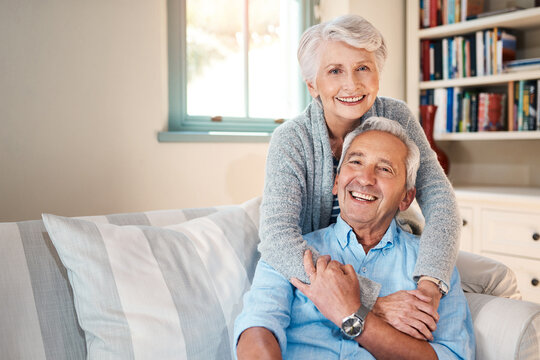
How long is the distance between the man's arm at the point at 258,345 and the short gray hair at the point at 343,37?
0.76 meters

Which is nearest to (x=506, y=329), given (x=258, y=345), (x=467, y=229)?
(x=258, y=345)

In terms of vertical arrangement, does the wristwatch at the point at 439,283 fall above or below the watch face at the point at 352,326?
above

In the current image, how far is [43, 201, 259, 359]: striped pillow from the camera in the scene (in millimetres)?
1069

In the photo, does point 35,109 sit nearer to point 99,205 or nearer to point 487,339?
point 99,205

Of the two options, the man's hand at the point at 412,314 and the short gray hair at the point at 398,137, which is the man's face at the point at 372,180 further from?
the man's hand at the point at 412,314

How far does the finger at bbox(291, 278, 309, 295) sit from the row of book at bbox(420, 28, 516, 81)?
2247 millimetres

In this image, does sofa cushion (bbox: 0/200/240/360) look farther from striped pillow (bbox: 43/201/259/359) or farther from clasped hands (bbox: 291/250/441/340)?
clasped hands (bbox: 291/250/441/340)

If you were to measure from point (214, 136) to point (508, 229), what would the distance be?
63.6 inches

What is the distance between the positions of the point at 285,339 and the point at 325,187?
1.53 feet

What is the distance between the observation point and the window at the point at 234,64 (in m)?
2.23

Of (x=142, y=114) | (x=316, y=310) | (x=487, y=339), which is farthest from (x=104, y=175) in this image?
(x=487, y=339)

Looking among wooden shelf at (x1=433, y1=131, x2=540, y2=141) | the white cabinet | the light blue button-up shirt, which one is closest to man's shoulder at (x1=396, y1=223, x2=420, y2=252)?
the light blue button-up shirt

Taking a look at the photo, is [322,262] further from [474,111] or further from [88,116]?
[474,111]

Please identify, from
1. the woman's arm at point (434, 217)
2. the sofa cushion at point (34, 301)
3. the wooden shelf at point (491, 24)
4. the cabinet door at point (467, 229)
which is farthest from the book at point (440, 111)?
the sofa cushion at point (34, 301)
